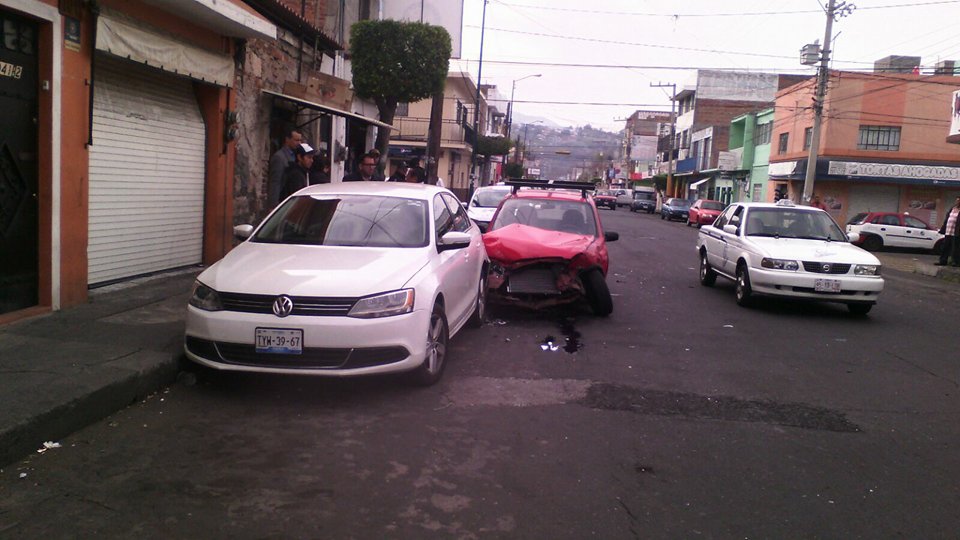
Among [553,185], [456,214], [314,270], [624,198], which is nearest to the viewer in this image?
[314,270]

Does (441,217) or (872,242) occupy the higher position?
(441,217)

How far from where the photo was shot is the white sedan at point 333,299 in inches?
203

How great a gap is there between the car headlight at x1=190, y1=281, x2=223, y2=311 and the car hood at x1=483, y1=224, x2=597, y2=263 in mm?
3820

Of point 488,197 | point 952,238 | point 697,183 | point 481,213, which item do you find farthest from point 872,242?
point 697,183

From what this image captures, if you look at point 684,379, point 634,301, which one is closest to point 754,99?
point 634,301

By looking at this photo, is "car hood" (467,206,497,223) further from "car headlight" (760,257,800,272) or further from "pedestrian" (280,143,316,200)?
"car headlight" (760,257,800,272)

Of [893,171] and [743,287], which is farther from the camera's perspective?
[893,171]

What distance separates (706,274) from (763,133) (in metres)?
35.1

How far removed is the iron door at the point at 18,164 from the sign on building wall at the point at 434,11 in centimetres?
1542

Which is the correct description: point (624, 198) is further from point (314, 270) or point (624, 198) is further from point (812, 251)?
point (314, 270)

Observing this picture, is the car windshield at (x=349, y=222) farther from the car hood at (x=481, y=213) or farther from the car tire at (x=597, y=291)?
the car hood at (x=481, y=213)

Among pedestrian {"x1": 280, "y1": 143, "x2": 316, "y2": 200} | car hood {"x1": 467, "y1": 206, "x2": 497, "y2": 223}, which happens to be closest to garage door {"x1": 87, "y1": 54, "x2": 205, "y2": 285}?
pedestrian {"x1": 280, "y1": 143, "x2": 316, "y2": 200}

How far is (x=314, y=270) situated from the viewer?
556 centimetres

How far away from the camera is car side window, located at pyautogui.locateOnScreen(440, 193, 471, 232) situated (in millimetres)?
7677
